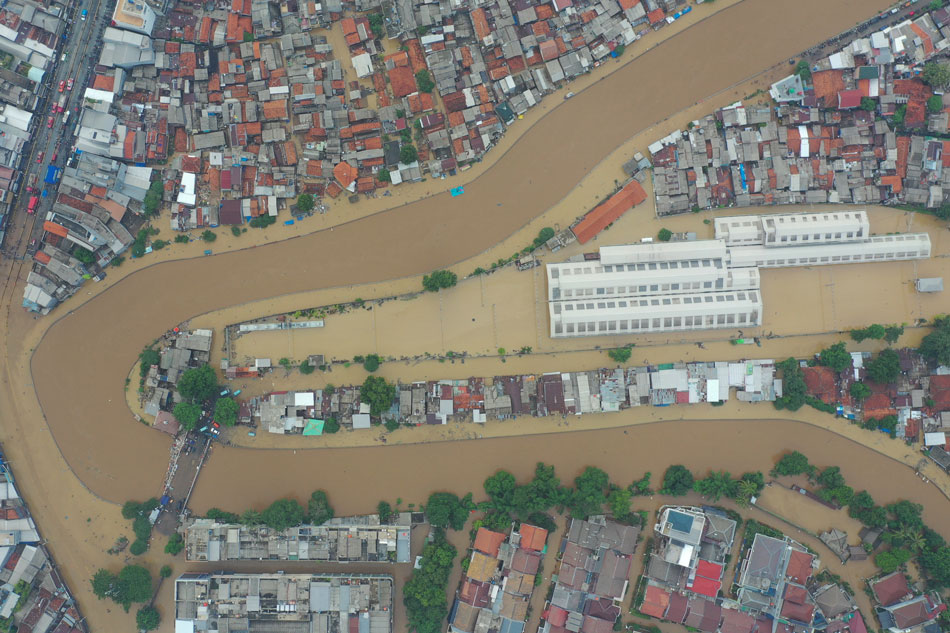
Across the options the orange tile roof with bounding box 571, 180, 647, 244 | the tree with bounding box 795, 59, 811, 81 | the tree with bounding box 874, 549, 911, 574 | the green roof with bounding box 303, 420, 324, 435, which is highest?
the tree with bounding box 795, 59, 811, 81

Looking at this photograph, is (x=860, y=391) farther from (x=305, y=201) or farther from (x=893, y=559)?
(x=305, y=201)

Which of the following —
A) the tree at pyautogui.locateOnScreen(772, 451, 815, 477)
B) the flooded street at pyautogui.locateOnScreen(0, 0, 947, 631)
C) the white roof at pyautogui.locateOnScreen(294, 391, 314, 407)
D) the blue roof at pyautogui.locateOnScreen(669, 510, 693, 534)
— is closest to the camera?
the blue roof at pyautogui.locateOnScreen(669, 510, 693, 534)

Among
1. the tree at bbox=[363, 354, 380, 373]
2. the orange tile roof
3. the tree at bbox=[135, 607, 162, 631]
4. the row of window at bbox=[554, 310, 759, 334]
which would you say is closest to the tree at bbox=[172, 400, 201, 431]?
the tree at bbox=[363, 354, 380, 373]

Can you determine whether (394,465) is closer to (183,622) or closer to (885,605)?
(183,622)

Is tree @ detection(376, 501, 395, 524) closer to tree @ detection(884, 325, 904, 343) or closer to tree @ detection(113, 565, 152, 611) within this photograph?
tree @ detection(113, 565, 152, 611)

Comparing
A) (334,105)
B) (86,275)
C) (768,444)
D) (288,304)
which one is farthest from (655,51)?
(86,275)

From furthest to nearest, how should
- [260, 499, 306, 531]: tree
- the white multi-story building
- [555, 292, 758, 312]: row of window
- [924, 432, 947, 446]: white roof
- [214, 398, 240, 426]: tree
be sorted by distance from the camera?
[924, 432, 947, 446]: white roof, [555, 292, 758, 312]: row of window, the white multi-story building, [214, 398, 240, 426]: tree, [260, 499, 306, 531]: tree

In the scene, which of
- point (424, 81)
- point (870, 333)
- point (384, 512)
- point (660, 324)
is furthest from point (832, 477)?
point (424, 81)

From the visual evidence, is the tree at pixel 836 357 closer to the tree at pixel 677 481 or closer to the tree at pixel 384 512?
the tree at pixel 677 481
